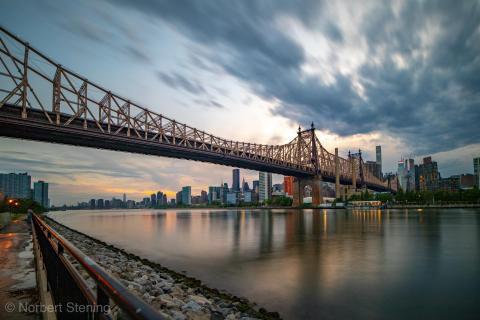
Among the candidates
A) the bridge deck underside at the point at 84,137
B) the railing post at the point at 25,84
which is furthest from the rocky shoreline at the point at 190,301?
the railing post at the point at 25,84

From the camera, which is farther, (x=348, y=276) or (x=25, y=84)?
(x=25, y=84)

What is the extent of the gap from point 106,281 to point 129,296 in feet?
1.17

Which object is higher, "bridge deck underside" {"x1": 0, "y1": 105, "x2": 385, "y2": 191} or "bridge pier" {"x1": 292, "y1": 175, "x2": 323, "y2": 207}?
"bridge deck underside" {"x1": 0, "y1": 105, "x2": 385, "y2": 191}

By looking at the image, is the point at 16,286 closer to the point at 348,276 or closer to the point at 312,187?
the point at 348,276

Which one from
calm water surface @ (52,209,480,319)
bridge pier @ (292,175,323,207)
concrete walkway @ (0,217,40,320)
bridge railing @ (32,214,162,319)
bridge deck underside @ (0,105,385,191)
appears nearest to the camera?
bridge railing @ (32,214,162,319)

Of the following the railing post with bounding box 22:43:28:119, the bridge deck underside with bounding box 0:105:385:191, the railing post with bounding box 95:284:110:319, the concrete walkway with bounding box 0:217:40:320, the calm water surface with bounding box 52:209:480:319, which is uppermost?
the railing post with bounding box 22:43:28:119

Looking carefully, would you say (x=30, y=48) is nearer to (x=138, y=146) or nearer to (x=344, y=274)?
(x=138, y=146)

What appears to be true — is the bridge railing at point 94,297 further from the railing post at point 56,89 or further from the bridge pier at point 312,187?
the bridge pier at point 312,187

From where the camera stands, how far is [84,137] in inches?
1658

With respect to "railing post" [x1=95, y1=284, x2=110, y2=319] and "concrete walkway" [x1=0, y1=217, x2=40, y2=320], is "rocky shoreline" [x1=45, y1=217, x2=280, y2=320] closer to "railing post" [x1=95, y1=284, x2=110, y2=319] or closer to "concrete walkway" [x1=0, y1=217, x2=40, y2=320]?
"concrete walkway" [x1=0, y1=217, x2=40, y2=320]

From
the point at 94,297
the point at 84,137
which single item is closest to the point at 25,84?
the point at 84,137

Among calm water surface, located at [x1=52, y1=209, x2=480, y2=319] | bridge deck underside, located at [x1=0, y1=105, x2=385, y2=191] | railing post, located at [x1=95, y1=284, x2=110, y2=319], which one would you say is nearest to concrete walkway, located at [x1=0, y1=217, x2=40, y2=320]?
railing post, located at [x1=95, y1=284, x2=110, y2=319]

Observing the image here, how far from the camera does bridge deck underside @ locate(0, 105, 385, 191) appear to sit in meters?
36.4

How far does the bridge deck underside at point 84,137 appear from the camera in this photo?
119 ft
